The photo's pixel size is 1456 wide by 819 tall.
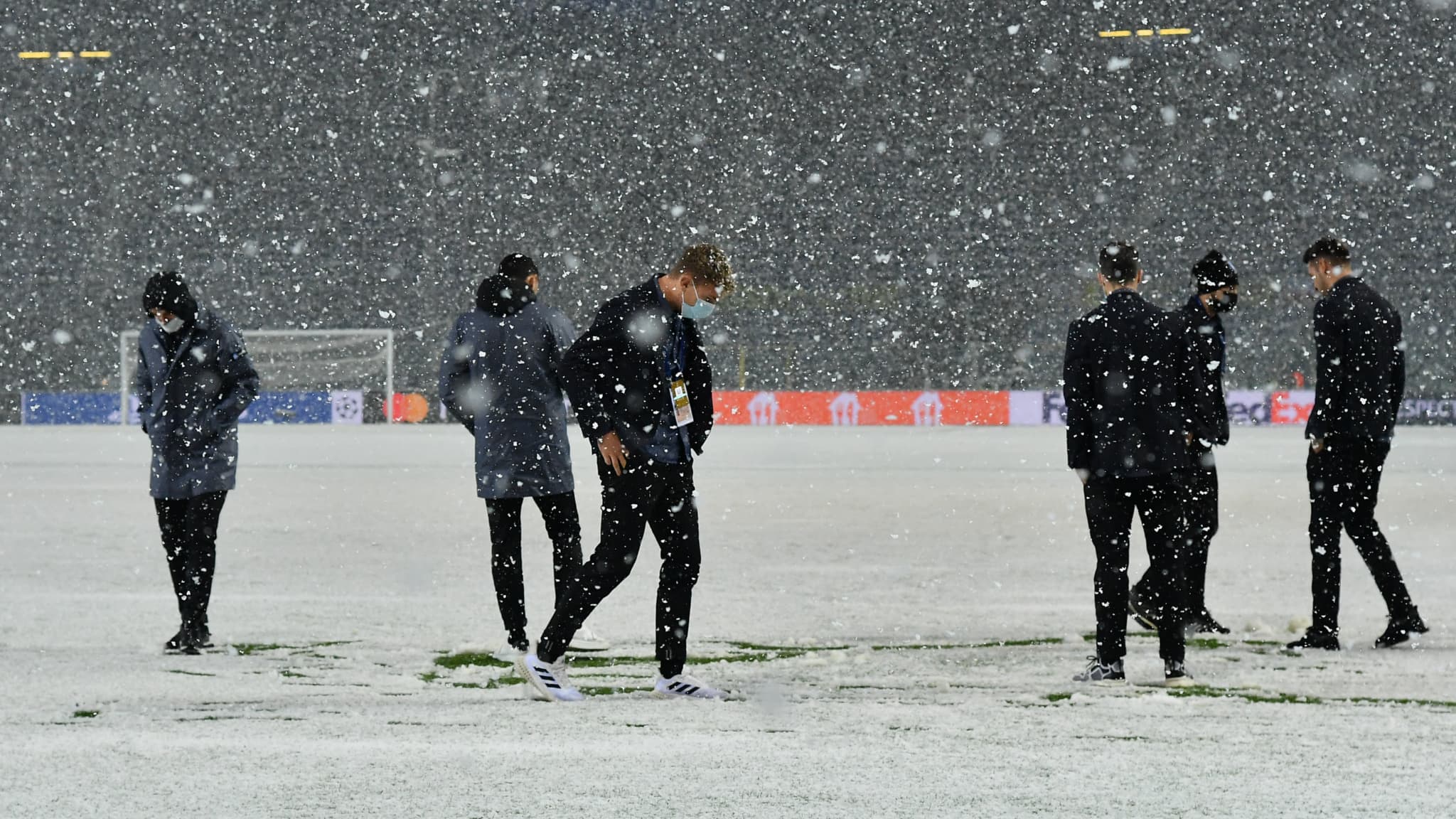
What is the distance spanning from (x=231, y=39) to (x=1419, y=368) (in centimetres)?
2332

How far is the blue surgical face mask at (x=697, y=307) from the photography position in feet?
17.5

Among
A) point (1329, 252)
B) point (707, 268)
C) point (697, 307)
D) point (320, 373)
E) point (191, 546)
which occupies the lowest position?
point (191, 546)

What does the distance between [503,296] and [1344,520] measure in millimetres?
3086

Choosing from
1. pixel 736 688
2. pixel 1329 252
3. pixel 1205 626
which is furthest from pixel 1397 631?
pixel 736 688

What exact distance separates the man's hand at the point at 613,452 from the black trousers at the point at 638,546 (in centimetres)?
3

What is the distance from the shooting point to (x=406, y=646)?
258 inches

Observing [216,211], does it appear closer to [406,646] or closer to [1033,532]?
[1033,532]

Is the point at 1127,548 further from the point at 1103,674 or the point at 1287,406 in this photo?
the point at 1287,406

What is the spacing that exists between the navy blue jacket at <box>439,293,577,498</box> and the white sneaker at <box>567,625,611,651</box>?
0.59 metres

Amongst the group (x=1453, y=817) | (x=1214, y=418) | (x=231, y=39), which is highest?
(x=231, y=39)

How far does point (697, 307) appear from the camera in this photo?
5340 mm

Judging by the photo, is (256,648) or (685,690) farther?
(256,648)

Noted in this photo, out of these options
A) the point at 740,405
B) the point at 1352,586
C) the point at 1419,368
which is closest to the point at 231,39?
the point at 740,405

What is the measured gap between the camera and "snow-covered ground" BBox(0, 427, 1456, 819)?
4.08 m
